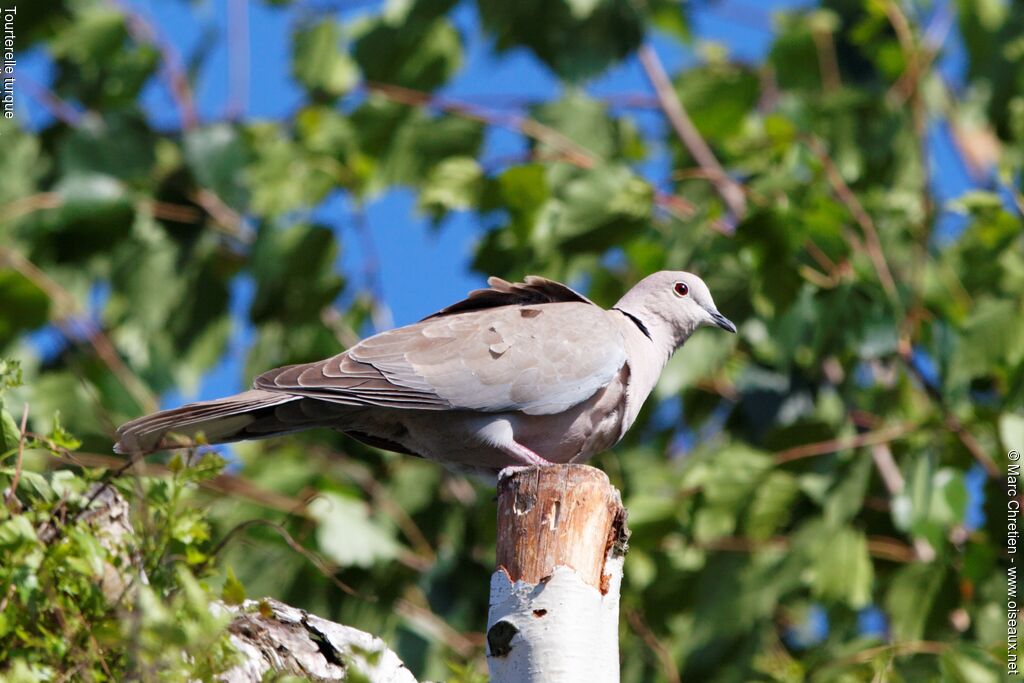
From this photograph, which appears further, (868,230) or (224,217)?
(224,217)

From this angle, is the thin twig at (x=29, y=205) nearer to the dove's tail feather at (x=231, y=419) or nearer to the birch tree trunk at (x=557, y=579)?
the dove's tail feather at (x=231, y=419)

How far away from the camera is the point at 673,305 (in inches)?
239

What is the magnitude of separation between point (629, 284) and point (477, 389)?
3846 millimetres

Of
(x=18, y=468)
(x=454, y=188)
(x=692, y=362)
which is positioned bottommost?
(x=18, y=468)

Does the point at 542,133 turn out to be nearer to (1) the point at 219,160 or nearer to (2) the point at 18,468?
(1) the point at 219,160

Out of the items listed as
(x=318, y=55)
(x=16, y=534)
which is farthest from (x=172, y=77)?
(x=16, y=534)

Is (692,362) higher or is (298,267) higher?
(298,267)

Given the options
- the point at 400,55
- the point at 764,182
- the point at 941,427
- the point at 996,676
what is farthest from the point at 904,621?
the point at 400,55

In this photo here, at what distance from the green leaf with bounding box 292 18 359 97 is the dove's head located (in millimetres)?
3670

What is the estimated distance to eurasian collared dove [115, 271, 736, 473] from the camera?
5.04m

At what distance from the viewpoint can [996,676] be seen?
5418 millimetres

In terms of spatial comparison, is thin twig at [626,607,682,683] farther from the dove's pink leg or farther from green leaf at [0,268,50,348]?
green leaf at [0,268,50,348]

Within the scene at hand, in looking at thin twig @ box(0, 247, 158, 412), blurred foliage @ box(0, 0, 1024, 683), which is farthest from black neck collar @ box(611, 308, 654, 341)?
thin twig @ box(0, 247, 158, 412)

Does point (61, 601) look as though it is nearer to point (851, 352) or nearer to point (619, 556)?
point (619, 556)
